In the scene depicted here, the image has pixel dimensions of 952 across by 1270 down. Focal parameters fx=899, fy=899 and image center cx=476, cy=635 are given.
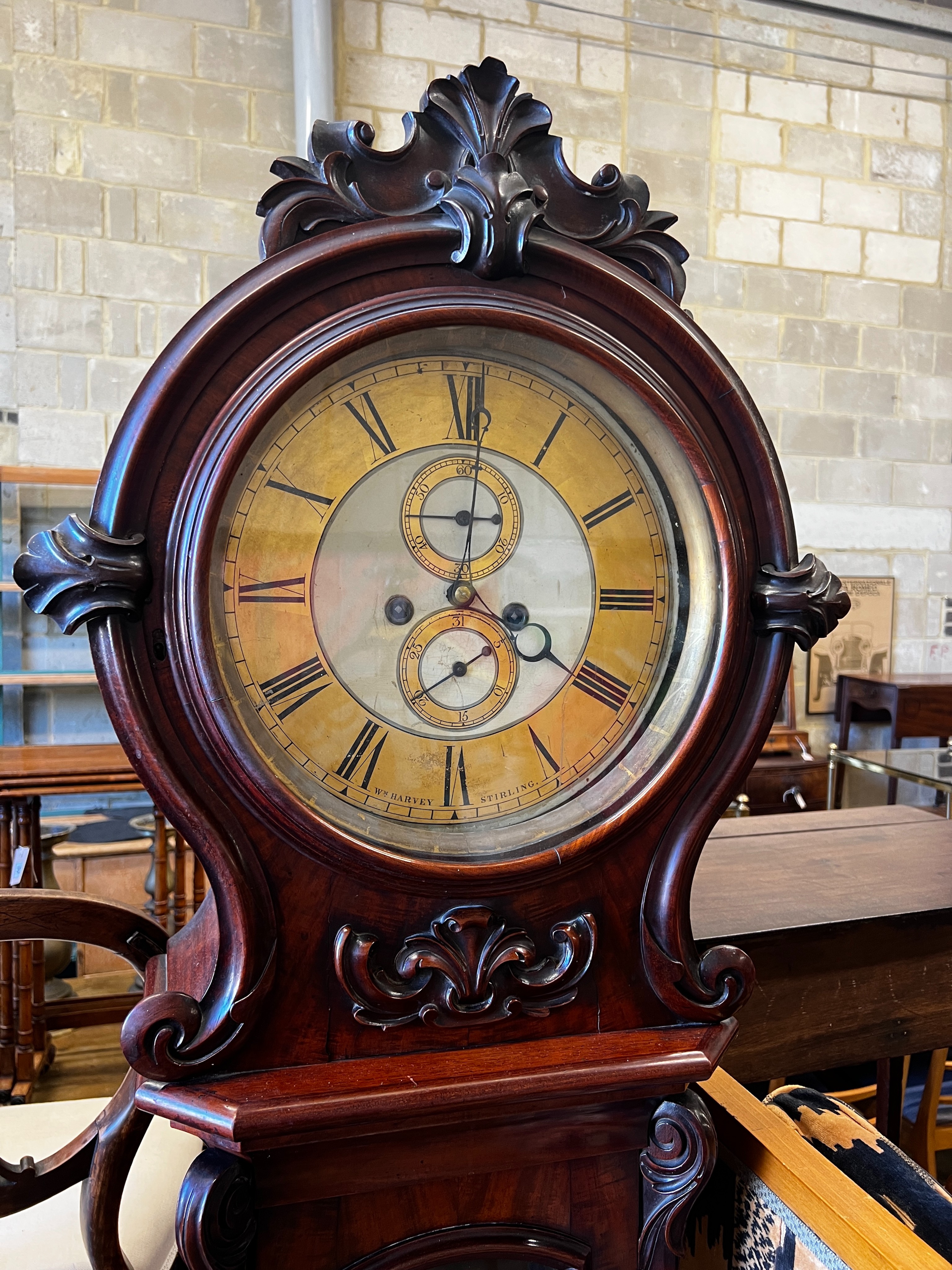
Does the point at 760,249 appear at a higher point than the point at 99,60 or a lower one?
lower

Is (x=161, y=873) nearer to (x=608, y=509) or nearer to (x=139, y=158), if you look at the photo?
(x=608, y=509)

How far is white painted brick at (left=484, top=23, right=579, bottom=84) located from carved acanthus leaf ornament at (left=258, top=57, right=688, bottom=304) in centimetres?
354

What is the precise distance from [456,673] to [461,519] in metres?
0.12

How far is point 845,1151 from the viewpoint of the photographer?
832mm

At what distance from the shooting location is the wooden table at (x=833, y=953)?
96cm

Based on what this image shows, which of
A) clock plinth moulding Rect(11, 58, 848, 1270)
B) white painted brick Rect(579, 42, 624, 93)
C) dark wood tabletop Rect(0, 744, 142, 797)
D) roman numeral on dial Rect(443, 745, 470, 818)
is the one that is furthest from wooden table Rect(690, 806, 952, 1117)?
white painted brick Rect(579, 42, 624, 93)

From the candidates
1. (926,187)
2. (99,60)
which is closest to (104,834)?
(99,60)

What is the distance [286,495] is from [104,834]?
3.12 m

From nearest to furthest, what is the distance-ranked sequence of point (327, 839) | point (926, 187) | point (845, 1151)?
point (327, 839) < point (845, 1151) < point (926, 187)

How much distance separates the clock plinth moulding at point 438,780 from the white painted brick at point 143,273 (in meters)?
3.26

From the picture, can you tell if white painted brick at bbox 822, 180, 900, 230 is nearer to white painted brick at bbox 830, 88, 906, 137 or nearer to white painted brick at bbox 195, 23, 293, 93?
white painted brick at bbox 830, 88, 906, 137

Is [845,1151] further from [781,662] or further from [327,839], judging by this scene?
[327,839]

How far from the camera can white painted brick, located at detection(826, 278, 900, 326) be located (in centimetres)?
432

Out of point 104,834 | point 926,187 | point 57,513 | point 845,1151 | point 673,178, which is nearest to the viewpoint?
point 845,1151
